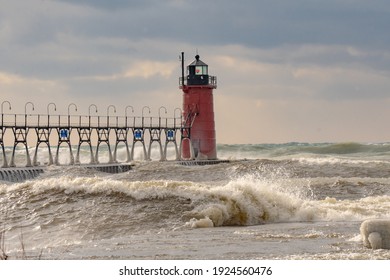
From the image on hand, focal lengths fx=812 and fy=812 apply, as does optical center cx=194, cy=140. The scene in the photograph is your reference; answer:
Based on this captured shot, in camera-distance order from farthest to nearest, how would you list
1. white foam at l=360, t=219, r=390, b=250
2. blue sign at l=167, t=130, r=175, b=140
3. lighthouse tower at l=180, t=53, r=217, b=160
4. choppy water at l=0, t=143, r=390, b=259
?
1. blue sign at l=167, t=130, r=175, b=140
2. lighthouse tower at l=180, t=53, r=217, b=160
3. choppy water at l=0, t=143, r=390, b=259
4. white foam at l=360, t=219, r=390, b=250

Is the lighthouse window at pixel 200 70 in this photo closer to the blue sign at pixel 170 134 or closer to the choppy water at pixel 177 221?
the blue sign at pixel 170 134

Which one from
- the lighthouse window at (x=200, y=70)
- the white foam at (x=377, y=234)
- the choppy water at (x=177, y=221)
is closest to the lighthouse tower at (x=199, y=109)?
the lighthouse window at (x=200, y=70)

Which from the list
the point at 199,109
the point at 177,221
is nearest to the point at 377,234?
the point at 177,221

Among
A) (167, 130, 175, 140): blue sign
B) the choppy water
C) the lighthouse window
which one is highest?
the lighthouse window

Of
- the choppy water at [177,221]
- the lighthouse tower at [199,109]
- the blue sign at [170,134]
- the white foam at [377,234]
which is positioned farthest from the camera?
the blue sign at [170,134]

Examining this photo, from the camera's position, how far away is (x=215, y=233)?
1625 cm

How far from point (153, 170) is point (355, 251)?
30.4 metres

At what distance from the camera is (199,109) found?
159 feet

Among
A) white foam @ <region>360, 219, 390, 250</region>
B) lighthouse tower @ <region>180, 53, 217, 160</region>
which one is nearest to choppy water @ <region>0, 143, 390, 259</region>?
white foam @ <region>360, 219, 390, 250</region>

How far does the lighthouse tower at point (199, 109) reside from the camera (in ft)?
159

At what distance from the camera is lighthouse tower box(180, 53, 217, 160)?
4844 centimetres

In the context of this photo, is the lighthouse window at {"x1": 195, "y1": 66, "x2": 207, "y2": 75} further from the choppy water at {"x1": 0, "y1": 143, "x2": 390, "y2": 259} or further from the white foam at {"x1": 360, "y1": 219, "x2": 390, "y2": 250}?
the white foam at {"x1": 360, "y1": 219, "x2": 390, "y2": 250}

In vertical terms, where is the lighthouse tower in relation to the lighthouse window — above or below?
below
